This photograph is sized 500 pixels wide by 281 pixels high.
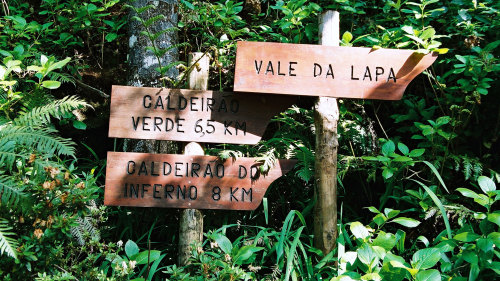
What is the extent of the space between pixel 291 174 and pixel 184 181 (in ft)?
3.52

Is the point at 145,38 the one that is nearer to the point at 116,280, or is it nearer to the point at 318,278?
the point at 116,280

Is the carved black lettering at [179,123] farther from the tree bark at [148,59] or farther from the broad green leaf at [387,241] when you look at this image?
the broad green leaf at [387,241]

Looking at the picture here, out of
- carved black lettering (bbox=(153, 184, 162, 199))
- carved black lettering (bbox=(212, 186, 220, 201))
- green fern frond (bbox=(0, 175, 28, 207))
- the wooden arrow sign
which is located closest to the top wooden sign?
the wooden arrow sign

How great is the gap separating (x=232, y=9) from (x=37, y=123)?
174 cm

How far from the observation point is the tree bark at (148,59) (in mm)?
3136

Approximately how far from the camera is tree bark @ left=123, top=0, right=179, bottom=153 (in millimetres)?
3136

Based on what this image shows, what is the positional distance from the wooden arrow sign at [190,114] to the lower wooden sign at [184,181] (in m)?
0.13

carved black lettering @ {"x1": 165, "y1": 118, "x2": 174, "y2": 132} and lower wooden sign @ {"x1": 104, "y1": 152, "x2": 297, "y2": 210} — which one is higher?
carved black lettering @ {"x1": 165, "y1": 118, "x2": 174, "y2": 132}

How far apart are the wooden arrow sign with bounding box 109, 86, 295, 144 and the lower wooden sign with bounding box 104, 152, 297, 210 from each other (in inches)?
4.9

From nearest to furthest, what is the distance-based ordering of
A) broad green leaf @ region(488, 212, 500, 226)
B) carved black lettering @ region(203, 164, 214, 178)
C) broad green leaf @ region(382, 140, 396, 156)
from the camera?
broad green leaf @ region(488, 212, 500, 226) < carved black lettering @ region(203, 164, 214, 178) < broad green leaf @ region(382, 140, 396, 156)

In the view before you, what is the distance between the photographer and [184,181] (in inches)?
95.2

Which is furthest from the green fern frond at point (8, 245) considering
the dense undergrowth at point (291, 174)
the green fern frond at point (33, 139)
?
the green fern frond at point (33, 139)

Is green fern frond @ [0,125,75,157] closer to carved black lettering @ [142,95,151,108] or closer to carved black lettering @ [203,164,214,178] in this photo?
carved black lettering @ [142,95,151,108]

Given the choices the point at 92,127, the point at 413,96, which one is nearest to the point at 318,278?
the point at 413,96
